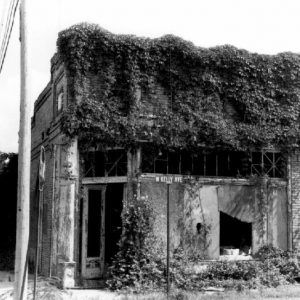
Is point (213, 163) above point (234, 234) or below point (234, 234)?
above

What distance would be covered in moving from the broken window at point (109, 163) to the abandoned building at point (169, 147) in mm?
28

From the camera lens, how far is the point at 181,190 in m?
15.2

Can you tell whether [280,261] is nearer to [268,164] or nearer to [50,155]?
[268,164]

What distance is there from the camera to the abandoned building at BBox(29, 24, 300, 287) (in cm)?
1459

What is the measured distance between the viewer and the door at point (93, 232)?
1465 centimetres

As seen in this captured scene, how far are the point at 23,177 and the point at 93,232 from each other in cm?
465

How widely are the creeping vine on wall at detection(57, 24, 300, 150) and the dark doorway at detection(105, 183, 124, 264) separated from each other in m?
1.51

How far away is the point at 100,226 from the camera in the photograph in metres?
15.0

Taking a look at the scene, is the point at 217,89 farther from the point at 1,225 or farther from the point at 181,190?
the point at 1,225

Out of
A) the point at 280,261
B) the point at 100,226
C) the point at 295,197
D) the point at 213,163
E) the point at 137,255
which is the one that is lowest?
the point at 280,261

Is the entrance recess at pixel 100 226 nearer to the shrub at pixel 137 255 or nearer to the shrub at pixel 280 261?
the shrub at pixel 137 255

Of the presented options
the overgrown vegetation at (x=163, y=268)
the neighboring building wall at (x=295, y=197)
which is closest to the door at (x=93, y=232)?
the overgrown vegetation at (x=163, y=268)

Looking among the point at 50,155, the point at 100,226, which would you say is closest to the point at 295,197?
the point at 100,226

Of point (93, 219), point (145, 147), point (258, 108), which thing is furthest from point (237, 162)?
point (93, 219)
